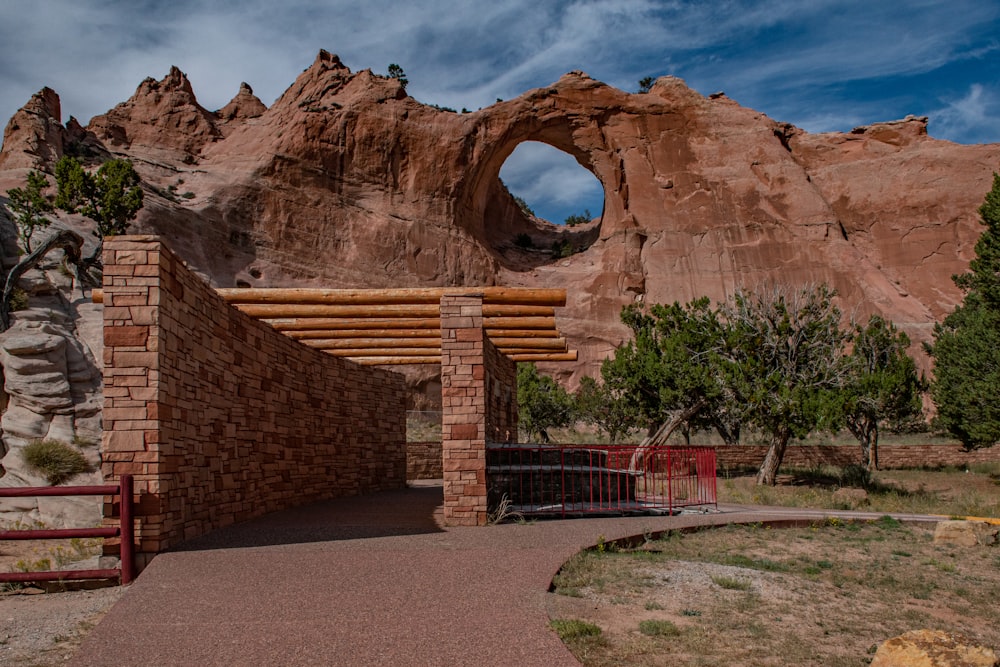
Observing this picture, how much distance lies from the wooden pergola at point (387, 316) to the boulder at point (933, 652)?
25.5ft

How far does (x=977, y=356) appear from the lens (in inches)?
919

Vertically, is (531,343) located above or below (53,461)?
above

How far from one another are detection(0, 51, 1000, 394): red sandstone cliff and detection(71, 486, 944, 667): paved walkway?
1357 inches

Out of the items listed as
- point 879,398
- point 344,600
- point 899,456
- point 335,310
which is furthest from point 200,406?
point 899,456

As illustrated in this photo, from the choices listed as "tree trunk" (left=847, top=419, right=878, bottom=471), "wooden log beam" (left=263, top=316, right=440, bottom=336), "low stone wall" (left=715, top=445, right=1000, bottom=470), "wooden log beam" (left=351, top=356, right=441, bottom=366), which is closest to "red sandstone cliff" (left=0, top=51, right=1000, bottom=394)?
"low stone wall" (left=715, top=445, right=1000, bottom=470)

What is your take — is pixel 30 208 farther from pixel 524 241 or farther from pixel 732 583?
pixel 732 583

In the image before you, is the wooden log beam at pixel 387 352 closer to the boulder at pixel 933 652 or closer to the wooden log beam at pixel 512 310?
the wooden log beam at pixel 512 310

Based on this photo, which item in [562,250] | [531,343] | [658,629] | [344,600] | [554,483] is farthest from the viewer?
[562,250]

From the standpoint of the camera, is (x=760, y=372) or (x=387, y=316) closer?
(x=387, y=316)

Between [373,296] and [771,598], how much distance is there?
8.49 meters

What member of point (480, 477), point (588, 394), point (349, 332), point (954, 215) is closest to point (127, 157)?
point (588, 394)

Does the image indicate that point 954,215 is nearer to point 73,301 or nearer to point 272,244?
point 272,244

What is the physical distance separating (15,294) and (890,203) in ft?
153

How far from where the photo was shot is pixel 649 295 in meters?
45.6
